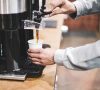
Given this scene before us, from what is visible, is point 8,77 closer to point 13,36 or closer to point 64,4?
point 13,36

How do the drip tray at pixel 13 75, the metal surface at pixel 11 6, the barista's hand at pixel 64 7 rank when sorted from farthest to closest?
the barista's hand at pixel 64 7 → the drip tray at pixel 13 75 → the metal surface at pixel 11 6

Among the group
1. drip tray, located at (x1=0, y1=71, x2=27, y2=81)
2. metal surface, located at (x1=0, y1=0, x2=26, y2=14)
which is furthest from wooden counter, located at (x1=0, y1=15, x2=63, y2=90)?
metal surface, located at (x1=0, y1=0, x2=26, y2=14)

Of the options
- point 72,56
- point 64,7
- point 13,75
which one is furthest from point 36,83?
point 64,7

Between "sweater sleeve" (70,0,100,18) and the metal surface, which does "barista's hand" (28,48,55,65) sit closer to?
the metal surface

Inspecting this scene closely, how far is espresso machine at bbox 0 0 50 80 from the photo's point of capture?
0.99m

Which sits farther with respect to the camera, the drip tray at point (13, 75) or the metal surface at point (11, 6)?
the drip tray at point (13, 75)

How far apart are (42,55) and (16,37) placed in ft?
0.43

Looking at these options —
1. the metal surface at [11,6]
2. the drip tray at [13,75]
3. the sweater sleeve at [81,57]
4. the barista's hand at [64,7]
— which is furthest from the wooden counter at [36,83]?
the barista's hand at [64,7]

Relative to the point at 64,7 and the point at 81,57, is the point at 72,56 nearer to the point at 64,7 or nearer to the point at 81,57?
the point at 81,57

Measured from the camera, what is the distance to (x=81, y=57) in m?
1.00

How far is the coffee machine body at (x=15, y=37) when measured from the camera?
3.22 ft

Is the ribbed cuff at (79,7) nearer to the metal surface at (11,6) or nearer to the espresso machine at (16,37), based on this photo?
the espresso machine at (16,37)

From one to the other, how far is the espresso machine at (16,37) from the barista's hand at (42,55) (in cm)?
7

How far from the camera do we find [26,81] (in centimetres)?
110
